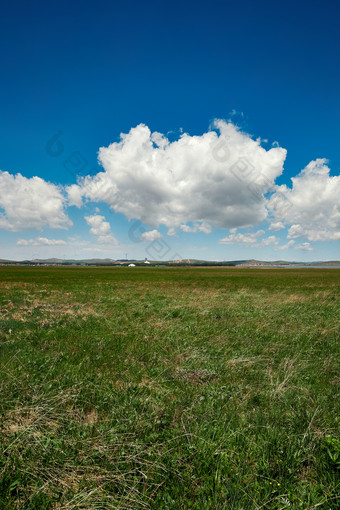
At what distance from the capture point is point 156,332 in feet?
34.9

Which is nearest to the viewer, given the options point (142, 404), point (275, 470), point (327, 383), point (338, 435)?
point (275, 470)

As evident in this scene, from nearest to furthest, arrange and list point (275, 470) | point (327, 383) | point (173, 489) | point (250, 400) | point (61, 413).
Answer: point (173, 489) < point (275, 470) < point (61, 413) < point (250, 400) < point (327, 383)

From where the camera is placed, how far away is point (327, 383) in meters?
6.18

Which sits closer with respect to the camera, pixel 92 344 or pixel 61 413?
pixel 61 413

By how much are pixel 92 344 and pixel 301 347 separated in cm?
817

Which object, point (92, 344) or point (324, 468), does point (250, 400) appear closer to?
point (324, 468)

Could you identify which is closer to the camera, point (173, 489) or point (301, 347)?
point (173, 489)

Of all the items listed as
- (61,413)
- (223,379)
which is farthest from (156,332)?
(61,413)

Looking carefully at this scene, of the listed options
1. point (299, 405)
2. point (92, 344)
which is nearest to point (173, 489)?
point (299, 405)

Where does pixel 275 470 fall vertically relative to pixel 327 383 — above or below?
above

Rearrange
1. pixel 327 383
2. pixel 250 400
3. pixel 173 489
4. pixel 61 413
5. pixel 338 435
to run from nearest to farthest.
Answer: pixel 173 489 < pixel 338 435 < pixel 61 413 < pixel 250 400 < pixel 327 383

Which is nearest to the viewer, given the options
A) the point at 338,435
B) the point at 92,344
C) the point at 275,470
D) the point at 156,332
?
the point at 275,470

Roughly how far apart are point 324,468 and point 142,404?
3.26 m

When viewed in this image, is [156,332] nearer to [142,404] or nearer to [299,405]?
[142,404]
